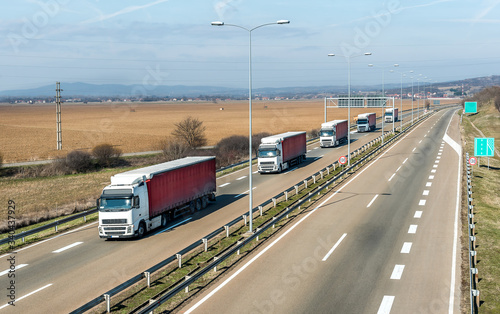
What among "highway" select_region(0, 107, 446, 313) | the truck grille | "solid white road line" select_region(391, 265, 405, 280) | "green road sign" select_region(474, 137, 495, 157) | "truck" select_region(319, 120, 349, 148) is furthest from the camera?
"truck" select_region(319, 120, 349, 148)

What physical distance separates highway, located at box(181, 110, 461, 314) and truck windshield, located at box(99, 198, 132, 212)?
23.0ft

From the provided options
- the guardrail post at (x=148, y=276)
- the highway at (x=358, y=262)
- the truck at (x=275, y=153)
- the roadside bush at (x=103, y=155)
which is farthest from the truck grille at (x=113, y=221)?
the roadside bush at (x=103, y=155)

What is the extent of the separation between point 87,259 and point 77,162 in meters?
40.5

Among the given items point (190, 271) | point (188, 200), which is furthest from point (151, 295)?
point (188, 200)

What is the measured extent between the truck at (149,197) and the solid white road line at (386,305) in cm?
1314

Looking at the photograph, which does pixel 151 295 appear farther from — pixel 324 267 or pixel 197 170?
pixel 197 170

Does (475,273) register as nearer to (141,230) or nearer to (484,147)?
(141,230)

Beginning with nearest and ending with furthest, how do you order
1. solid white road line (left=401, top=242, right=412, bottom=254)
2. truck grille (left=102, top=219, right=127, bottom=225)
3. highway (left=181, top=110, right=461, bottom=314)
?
highway (left=181, top=110, right=461, bottom=314) < solid white road line (left=401, top=242, right=412, bottom=254) < truck grille (left=102, top=219, right=127, bottom=225)

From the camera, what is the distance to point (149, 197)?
2638 centimetres

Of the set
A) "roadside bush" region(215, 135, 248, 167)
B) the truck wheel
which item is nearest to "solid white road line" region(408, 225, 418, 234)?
the truck wheel

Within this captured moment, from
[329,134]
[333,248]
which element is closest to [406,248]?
[333,248]

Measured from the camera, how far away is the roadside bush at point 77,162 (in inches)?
2363

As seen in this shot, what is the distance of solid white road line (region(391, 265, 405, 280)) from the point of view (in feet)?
61.5

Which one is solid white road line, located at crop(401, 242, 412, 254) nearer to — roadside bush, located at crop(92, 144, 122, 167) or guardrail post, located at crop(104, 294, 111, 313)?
guardrail post, located at crop(104, 294, 111, 313)
